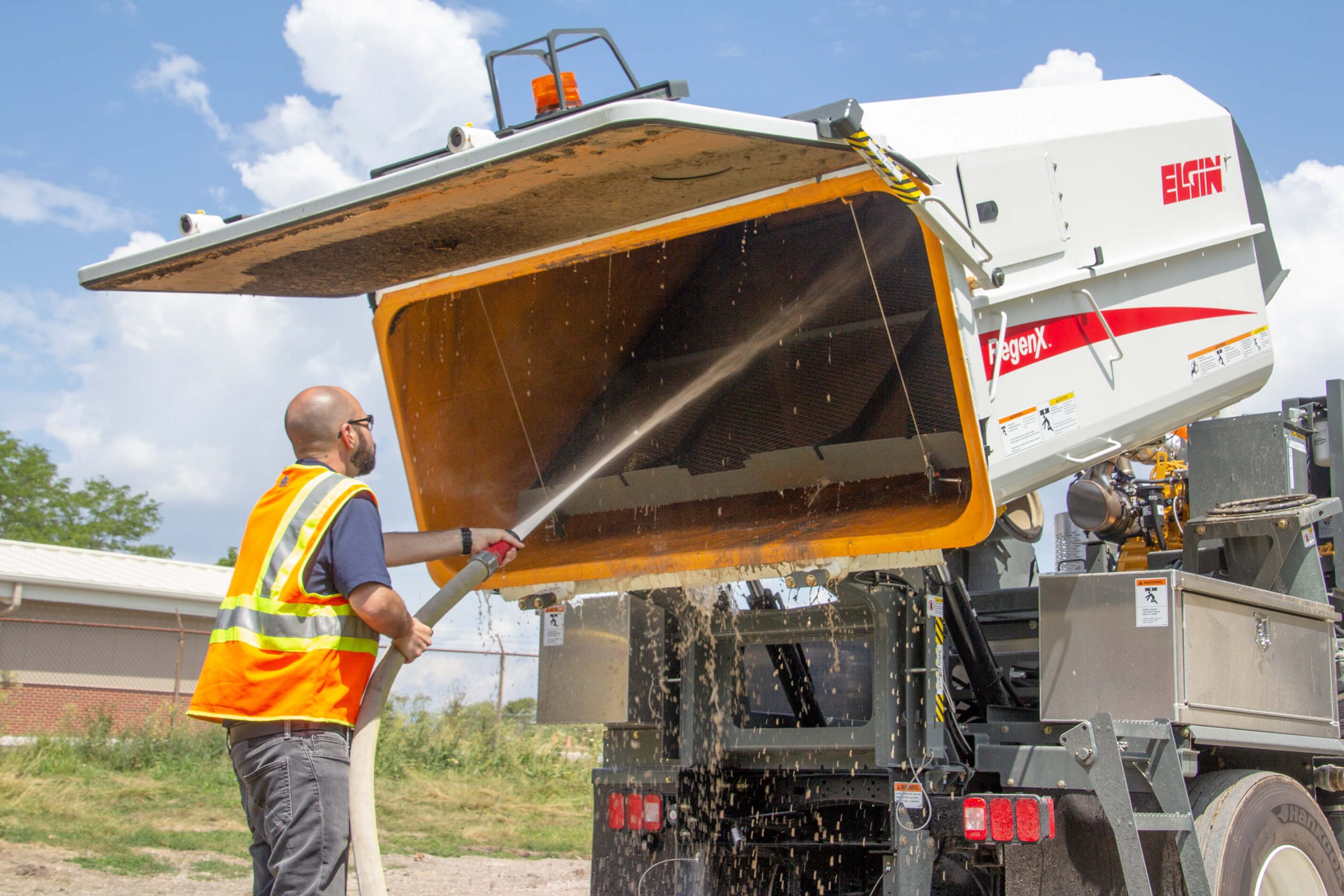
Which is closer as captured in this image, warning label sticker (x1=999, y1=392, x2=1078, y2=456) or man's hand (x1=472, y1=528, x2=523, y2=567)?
warning label sticker (x1=999, y1=392, x2=1078, y2=456)

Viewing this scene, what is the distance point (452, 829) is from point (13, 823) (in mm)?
3233

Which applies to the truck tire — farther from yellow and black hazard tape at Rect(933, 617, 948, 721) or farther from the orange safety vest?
the orange safety vest

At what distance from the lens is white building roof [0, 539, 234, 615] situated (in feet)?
60.5

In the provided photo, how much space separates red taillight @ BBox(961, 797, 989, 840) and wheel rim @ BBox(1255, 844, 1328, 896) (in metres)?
0.94

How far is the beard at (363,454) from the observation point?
3381mm

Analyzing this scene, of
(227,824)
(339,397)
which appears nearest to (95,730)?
(227,824)

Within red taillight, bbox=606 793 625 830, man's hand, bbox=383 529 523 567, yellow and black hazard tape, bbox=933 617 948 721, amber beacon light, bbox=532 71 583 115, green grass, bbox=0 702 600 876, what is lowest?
green grass, bbox=0 702 600 876

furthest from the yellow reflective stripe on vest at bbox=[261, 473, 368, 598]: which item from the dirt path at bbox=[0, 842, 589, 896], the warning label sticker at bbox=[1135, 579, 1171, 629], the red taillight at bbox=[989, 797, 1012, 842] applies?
the dirt path at bbox=[0, 842, 589, 896]

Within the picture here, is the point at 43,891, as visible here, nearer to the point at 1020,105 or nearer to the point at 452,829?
the point at 452,829

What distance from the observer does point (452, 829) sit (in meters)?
10.3

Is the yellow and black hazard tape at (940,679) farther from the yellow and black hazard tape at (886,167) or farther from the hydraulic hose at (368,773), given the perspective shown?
the hydraulic hose at (368,773)

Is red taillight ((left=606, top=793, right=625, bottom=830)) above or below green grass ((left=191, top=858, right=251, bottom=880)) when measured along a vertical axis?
above

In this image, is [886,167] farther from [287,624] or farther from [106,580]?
[106,580]

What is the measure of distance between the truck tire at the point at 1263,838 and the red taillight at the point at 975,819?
2.10 ft
